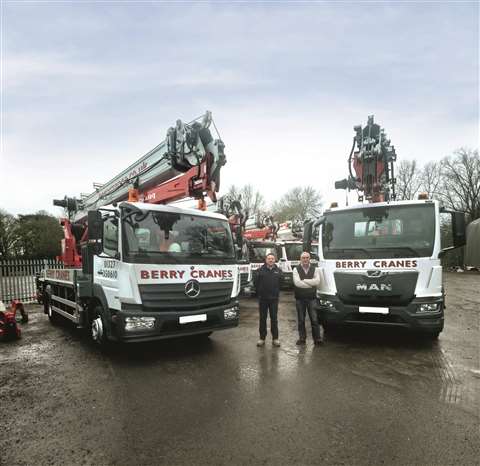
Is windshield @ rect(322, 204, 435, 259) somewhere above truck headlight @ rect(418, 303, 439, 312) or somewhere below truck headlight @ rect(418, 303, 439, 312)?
above

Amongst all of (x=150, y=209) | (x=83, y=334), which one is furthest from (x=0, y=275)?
(x=150, y=209)

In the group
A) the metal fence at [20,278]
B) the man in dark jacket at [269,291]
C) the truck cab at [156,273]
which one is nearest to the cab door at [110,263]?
the truck cab at [156,273]

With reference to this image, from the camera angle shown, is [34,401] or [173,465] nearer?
[173,465]

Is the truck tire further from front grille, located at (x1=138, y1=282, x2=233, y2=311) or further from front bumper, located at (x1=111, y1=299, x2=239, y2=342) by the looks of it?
front grille, located at (x1=138, y1=282, x2=233, y2=311)

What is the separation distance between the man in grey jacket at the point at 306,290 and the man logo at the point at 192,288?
1801 mm

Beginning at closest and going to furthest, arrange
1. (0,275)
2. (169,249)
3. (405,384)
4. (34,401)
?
(34,401) < (405,384) < (169,249) < (0,275)

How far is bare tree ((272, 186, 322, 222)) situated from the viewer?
4334 cm

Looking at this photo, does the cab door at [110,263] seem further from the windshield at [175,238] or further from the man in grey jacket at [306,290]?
the man in grey jacket at [306,290]

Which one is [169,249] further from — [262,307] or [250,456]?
[250,456]

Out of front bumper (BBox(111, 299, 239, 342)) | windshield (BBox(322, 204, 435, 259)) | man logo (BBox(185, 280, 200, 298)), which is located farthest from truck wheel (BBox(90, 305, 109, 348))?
windshield (BBox(322, 204, 435, 259))

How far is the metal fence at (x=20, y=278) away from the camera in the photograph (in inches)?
502

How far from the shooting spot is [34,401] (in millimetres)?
3693

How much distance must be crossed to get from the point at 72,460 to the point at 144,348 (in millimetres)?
2988

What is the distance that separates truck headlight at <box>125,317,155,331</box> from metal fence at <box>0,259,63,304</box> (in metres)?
9.95
